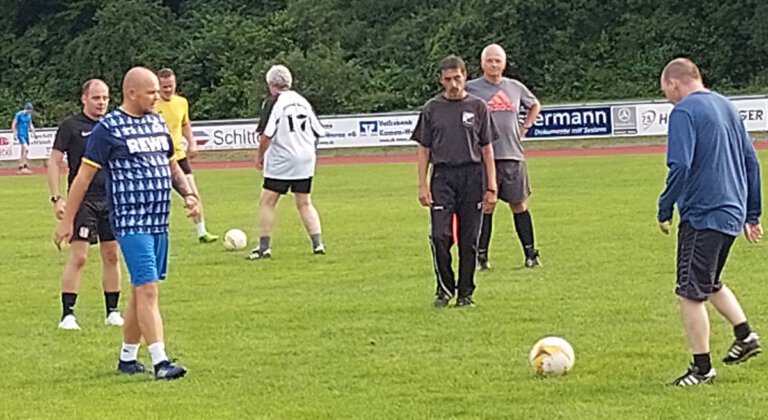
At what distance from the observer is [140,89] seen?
828cm

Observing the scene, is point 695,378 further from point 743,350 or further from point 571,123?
point 571,123

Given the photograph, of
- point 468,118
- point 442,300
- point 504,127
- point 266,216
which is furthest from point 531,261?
point 266,216

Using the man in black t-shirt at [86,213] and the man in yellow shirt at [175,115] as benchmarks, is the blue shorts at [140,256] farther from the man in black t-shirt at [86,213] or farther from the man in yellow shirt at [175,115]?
the man in yellow shirt at [175,115]

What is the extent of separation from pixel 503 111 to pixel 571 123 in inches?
1011

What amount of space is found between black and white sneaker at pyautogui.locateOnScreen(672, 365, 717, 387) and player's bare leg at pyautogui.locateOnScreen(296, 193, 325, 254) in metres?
7.44

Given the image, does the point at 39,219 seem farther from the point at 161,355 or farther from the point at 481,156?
the point at 161,355

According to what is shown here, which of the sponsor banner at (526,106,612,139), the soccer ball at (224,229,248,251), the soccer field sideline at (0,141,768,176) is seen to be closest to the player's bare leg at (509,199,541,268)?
the soccer ball at (224,229,248,251)

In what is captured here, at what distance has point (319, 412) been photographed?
747cm

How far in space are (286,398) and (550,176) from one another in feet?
61.3

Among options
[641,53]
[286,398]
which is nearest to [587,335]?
[286,398]

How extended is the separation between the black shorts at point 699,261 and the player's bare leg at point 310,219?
292 inches

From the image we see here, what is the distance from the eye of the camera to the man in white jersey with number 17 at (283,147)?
1457 centimetres

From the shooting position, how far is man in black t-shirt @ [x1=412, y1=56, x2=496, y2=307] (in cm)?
1081

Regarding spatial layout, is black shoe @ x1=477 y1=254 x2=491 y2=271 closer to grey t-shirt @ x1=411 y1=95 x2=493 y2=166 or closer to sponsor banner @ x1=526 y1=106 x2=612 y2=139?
grey t-shirt @ x1=411 y1=95 x2=493 y2=166
